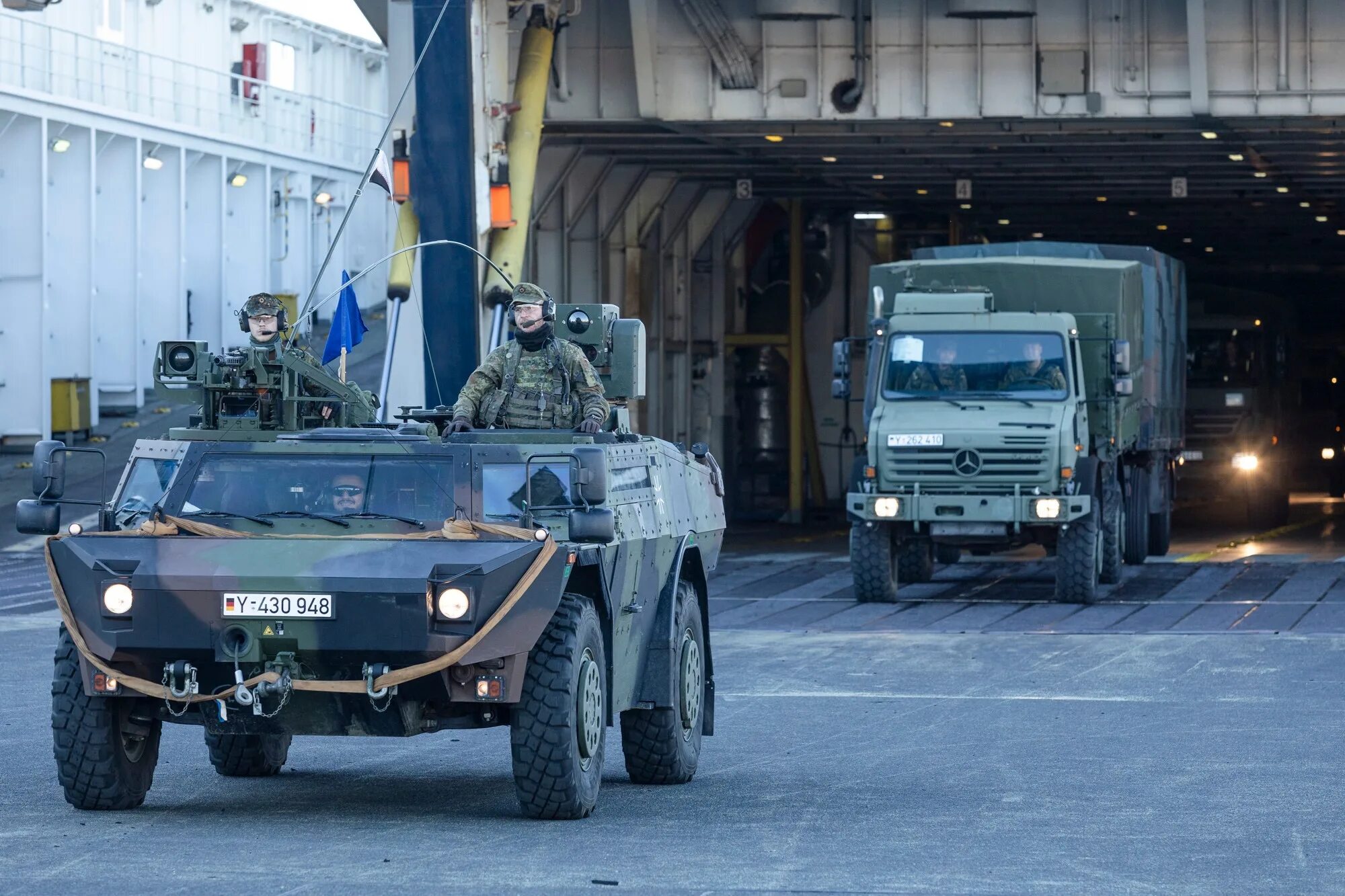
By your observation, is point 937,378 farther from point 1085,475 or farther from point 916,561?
point 916,561

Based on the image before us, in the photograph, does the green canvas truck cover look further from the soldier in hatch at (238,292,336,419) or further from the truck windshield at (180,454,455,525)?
the truck windshield at (180,454,455,525)

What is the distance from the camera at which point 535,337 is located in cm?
1089

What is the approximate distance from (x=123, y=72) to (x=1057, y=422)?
21.2 meters

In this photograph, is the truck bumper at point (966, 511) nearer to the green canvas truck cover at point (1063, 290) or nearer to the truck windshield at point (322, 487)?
the green canvas truck cover at point (1063, 290)

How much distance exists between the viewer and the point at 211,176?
3856 centimetres

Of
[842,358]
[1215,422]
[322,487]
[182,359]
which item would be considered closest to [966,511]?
[842,358]

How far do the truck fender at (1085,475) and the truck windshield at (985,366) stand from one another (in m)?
0.67

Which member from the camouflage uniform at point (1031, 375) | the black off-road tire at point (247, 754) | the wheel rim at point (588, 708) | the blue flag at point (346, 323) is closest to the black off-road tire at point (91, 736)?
the black off-road tire at point (247, 754)

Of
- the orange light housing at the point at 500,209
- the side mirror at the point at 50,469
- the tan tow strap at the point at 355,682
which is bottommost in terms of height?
the tan tow strap at the point at 355,682

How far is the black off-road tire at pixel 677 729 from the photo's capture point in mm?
10117

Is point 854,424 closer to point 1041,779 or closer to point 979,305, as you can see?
point 979,305

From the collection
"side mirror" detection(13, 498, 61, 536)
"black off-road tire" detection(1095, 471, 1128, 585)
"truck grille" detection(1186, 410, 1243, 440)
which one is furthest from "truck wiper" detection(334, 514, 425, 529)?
"truck grille" detection(1186, 410, 1243, 440)

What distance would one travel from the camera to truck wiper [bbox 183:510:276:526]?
8961 millimetres

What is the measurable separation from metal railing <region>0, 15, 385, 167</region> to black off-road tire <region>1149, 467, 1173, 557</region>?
55.3 ft
